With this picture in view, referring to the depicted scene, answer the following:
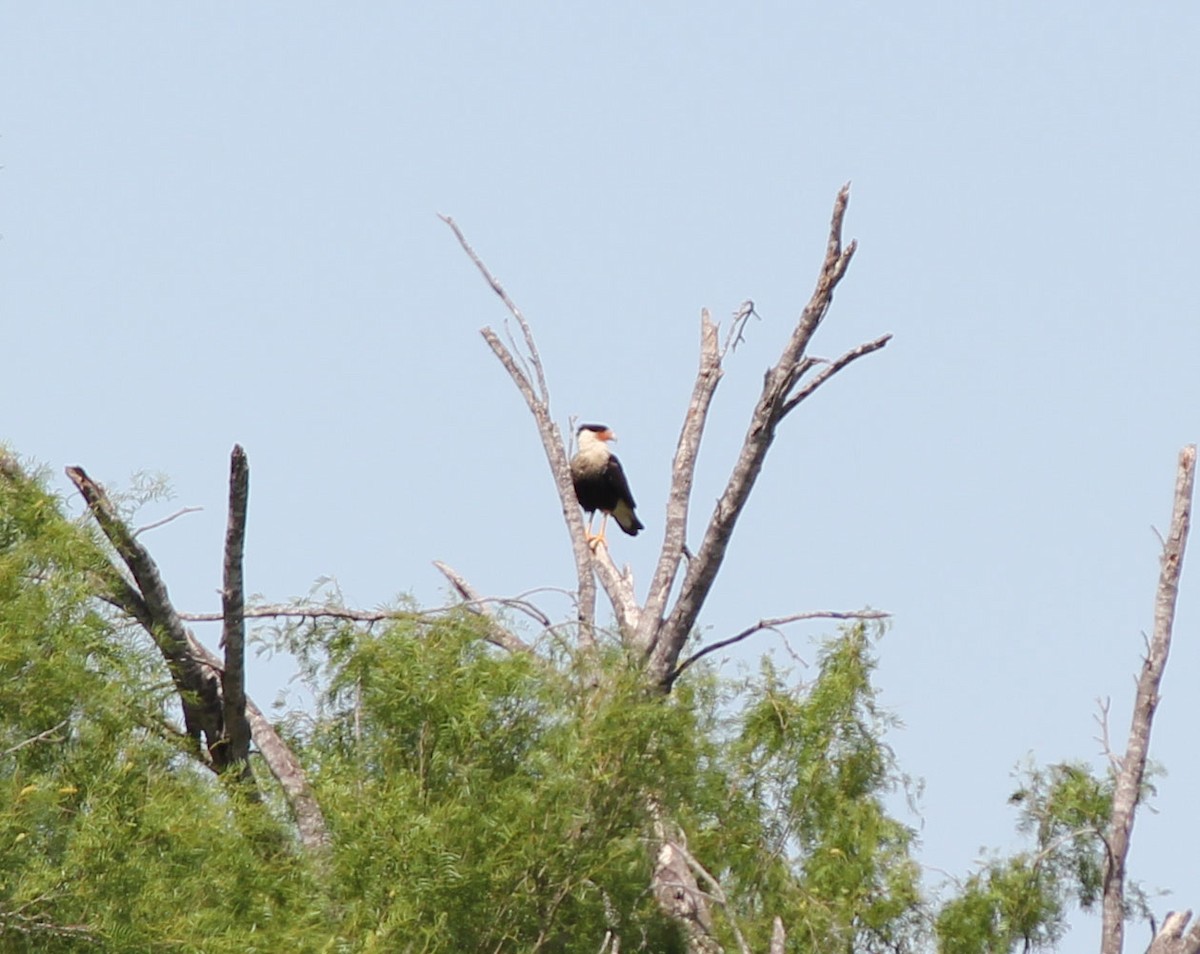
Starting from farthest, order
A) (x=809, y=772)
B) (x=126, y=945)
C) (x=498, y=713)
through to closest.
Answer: (x=809, y=772) < (x=498, y=713) < (x=126, y=945)

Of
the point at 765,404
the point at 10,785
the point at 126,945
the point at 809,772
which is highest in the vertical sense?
the point at 765,404

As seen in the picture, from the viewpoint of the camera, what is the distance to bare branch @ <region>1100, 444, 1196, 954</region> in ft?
29.5

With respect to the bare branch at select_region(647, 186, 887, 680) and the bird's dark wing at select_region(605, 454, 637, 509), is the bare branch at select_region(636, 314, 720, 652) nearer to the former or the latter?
the bare branch at select_region(647, 186, 887, 680)

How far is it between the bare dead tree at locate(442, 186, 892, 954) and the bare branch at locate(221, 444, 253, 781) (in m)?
1.51

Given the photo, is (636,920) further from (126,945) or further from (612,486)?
(612,486)

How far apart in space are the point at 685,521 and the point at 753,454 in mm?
1052

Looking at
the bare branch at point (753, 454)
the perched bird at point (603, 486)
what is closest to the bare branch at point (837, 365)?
the bare branch at point (753, 454)

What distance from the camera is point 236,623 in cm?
909

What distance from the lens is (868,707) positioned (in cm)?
1051

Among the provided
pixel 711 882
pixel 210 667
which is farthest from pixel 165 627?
pixel 711 882

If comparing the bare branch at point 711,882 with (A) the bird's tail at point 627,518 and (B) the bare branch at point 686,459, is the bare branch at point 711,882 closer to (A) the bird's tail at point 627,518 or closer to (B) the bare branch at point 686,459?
(B) the bare branch at point 686,459

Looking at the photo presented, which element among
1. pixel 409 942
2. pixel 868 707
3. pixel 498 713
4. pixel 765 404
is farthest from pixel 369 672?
pixel 868 707

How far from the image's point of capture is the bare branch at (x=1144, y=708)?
8.99 m

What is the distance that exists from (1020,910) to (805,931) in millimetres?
1219
